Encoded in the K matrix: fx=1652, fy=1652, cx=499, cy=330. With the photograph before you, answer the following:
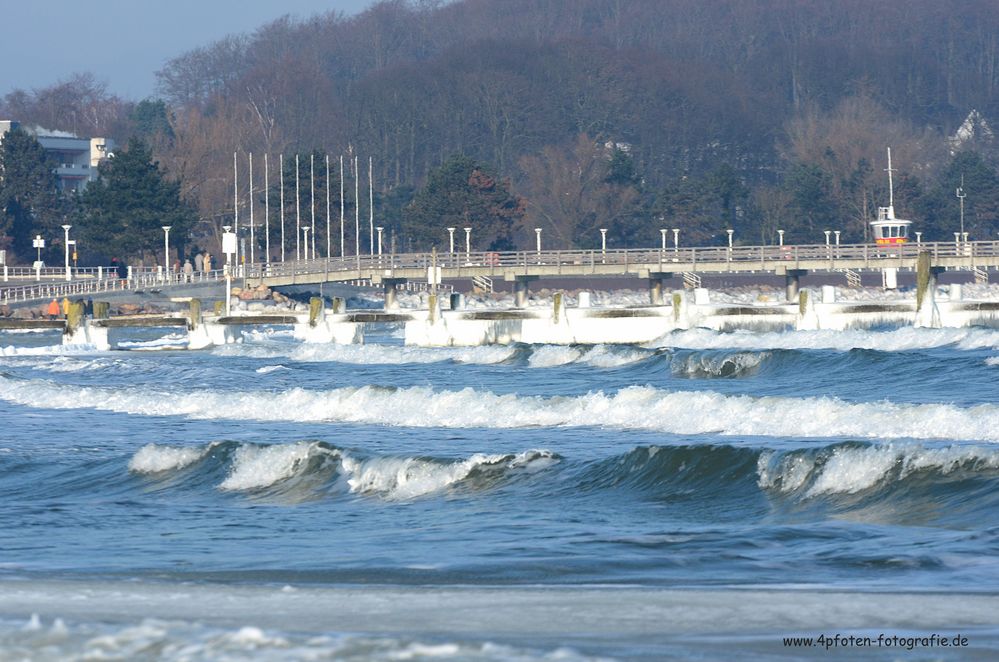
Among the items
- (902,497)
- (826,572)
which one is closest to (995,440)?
(902,497)

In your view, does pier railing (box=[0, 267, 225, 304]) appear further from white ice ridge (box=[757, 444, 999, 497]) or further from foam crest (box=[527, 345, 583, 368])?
white ice ridge (box=[757, 444, 999, 497])

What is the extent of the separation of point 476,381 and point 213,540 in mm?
24125

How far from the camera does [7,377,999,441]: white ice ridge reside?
23438 mm

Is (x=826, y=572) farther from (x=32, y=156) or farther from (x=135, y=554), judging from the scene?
(x=32, y=156)

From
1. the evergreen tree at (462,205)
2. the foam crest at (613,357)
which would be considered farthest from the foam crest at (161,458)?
the evergreen tree at (462,205)

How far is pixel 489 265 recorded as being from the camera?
281 ft

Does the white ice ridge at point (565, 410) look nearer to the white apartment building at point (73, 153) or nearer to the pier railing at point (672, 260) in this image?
the pier railing at point (672, 260)

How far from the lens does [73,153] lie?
14425 centimetres

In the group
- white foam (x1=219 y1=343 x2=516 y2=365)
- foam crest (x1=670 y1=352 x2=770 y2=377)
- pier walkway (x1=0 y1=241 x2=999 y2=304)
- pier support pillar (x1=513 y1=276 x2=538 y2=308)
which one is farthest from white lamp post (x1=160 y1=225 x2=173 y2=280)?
foam crest (x1=670 y1=352 x2=770 y2=377)

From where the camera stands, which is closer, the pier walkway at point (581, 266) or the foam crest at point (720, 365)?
the foam crest at point (720, 365)

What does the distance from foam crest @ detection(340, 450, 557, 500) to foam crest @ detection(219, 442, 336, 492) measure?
2.82ft

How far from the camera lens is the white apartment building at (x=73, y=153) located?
5512 inches

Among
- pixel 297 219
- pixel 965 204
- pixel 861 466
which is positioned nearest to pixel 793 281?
A: pixel 297 219

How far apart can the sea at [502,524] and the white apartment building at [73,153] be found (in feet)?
356
